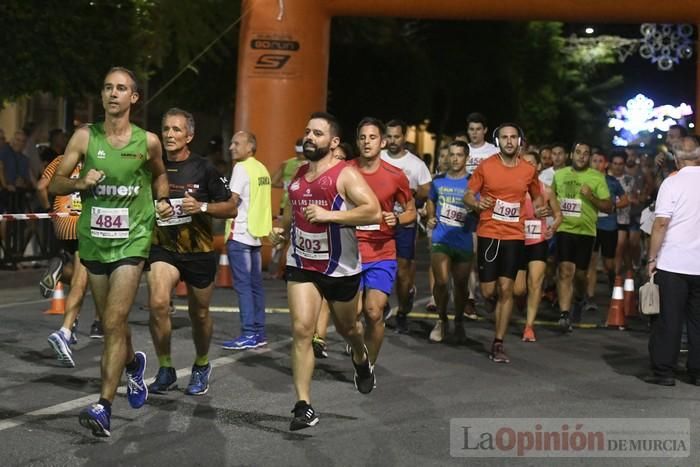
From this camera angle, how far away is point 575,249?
14766 millimetres

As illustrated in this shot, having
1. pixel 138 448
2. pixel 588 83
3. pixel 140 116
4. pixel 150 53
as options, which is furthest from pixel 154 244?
pixel 588 83

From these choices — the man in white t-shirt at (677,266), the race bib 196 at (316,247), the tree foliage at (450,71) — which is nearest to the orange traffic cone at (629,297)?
the man in white t-shirt at (677,266)

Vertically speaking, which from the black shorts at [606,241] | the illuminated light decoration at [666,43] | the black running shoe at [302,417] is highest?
the illuminated light decoration at [666,43]

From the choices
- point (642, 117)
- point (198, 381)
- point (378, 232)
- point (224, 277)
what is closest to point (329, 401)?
point (198, 381)

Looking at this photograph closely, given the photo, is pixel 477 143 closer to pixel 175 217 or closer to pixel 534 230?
pixel 534 230

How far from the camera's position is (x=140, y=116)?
1264 inches

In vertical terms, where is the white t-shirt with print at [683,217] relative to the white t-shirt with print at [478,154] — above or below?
below

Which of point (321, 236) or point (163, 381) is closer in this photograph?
point (321, 236)

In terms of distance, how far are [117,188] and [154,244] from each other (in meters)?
1.45

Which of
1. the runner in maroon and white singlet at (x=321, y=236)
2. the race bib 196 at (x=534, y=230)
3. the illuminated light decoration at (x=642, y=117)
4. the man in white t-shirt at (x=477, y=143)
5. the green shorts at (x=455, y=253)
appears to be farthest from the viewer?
the illuminated light decoration at (x=642, y=117)

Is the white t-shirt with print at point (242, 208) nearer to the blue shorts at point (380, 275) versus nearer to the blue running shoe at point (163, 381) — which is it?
the blue shorts at point (380, 275)

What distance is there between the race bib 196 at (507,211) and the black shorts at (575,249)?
3.00m

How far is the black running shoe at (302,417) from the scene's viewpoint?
805 centimetres

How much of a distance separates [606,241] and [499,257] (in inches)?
219
